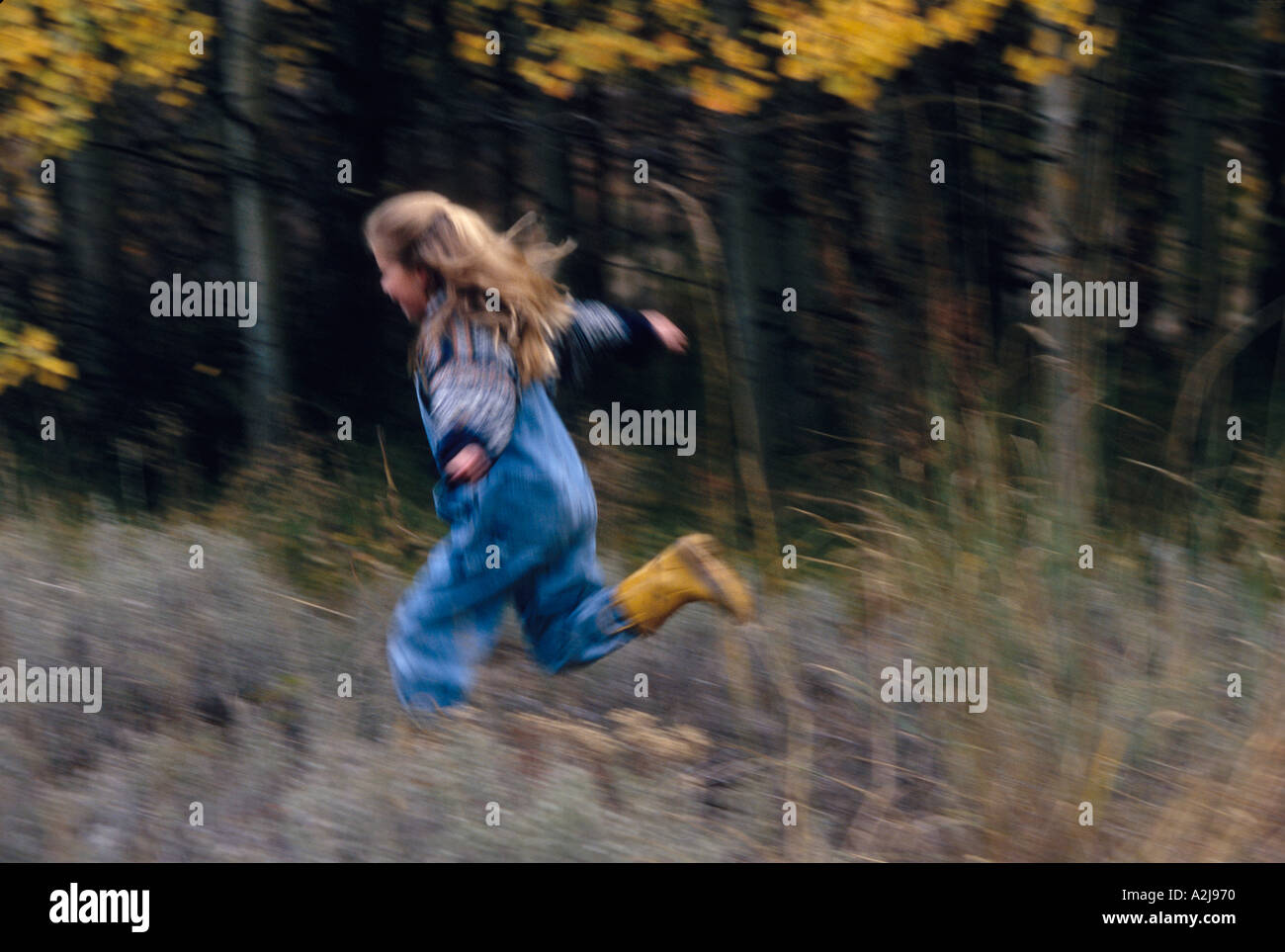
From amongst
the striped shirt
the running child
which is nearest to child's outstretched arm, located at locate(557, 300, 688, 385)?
the running child

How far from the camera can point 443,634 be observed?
3.94 metres

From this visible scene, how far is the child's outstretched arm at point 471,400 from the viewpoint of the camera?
3.58 m

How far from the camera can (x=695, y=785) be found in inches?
141

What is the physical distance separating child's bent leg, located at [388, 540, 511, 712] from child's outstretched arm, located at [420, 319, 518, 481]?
415 millimetres

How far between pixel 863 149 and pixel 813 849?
3835 mm

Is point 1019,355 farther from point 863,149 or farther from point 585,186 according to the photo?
point 585,186

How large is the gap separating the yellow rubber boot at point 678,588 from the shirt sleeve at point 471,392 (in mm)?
552

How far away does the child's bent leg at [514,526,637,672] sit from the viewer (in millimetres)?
3990

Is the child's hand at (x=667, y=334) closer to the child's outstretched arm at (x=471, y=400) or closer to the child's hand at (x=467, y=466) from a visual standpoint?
the child's outstretched arm at (x=471, y=400)

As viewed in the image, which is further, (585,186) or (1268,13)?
(585,186)

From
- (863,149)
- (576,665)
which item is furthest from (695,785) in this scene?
(863,149)

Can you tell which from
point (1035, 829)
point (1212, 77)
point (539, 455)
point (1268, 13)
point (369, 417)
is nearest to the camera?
point (1035, 829)

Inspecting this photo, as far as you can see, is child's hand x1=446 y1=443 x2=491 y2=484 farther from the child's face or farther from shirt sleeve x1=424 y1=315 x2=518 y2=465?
the child's face

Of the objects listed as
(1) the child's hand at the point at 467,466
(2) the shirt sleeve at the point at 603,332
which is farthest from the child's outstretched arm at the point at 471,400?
(2) the shirt sleeve at the point at 603,332
